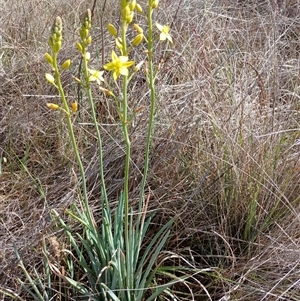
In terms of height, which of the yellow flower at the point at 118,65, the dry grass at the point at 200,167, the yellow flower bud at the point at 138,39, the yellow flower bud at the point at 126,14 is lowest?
the dry grass at the point at 200,167

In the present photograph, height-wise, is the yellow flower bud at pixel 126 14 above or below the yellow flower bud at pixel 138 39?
above

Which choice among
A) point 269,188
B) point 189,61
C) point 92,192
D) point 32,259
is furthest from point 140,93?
point 32,259

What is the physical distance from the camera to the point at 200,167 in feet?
6.22

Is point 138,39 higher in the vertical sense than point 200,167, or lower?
higher

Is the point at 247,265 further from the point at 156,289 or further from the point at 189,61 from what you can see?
the point at 189,61

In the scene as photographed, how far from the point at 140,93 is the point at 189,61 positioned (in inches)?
13.7

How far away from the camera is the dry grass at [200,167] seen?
1.66 metres

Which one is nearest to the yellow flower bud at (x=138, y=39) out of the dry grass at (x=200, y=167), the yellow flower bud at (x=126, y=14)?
the yellow flower bud at (x=126, y=14)

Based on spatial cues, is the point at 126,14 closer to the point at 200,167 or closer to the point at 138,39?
the point at 138,39

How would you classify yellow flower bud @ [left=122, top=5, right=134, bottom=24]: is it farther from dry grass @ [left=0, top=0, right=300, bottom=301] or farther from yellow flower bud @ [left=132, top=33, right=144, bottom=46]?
dry grass @ [left=0, top=0, right=300, bottom=301]

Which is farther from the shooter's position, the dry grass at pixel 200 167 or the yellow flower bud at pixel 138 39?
the dry grass at pixel 200 167

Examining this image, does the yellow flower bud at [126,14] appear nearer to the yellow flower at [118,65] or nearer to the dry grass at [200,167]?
the yellow flower at [118,65]

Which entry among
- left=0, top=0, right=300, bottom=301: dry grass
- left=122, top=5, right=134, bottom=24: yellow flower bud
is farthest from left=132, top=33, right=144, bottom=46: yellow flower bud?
left=0, top=0, right=300, bottom=301: dry grass

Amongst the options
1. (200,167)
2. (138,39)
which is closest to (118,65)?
(138,39)
